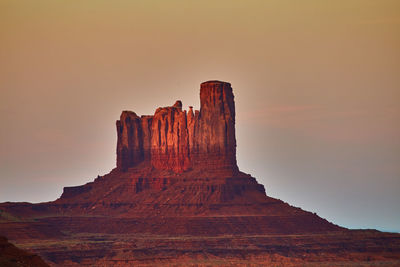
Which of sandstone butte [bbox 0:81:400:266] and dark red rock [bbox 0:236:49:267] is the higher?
sandstone butte [bbox 0:81:400:266]

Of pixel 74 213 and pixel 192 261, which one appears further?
pixel 74 213

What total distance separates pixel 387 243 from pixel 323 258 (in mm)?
12815

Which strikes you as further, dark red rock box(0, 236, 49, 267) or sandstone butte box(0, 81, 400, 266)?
sandstone butte box(0, 81, 400, 266)

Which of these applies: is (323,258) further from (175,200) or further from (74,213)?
(74,213)

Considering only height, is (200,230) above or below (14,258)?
above

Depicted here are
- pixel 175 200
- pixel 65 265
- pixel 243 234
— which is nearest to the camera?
pixel 65 265

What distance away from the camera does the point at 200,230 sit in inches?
7116

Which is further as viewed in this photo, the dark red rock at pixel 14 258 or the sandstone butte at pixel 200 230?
the sandstone butte at pixel 200 230

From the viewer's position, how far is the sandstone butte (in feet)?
558

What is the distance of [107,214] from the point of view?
19488cm

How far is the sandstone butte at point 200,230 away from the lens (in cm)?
17000

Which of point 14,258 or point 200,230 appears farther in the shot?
point 200,230

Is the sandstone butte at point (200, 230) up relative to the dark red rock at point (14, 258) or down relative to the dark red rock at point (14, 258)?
up

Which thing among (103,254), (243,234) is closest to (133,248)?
(103,254)
